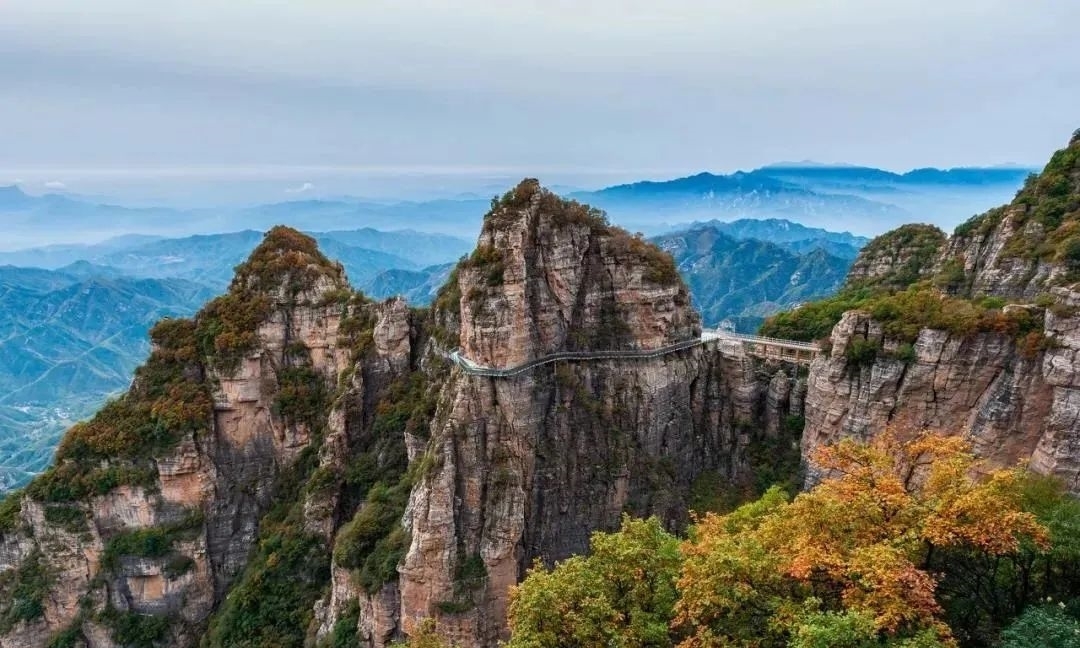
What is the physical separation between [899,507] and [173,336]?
43438 mm

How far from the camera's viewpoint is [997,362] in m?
28.0

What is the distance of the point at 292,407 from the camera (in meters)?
43.7

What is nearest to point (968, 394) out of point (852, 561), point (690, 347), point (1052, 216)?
point (690, 347)

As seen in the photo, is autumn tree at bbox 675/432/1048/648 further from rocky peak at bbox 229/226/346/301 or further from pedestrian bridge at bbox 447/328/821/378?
rocky peak at bbox 229/226/346/301

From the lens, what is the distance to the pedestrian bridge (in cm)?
3206

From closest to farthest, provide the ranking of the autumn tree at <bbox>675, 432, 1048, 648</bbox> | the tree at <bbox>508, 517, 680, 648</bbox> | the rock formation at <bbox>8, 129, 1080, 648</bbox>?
the autumn tree at <bbox>675, 432, 1048, 648</bbox>, the tree at <bbox>508, 517, 680, 648</bbox>, the rock formation at <bbox>8, 129, 1080, 648</bbox>

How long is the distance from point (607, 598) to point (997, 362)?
20934mm

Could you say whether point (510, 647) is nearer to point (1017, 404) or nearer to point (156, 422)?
point (1017, 404)

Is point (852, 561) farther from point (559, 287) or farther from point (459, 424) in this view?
point (559, 287)

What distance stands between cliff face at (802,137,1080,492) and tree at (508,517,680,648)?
15.6m

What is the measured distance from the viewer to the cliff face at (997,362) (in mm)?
25656

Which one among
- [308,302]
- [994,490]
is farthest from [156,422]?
[994,490]

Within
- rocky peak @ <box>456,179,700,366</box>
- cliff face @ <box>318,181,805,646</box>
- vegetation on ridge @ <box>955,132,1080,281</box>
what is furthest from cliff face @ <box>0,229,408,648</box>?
vegetation on ridge @ <box>955,132,1080,281</box>

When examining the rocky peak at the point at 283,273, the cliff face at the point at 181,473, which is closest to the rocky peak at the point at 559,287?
the cliff face at the point at 181,473
